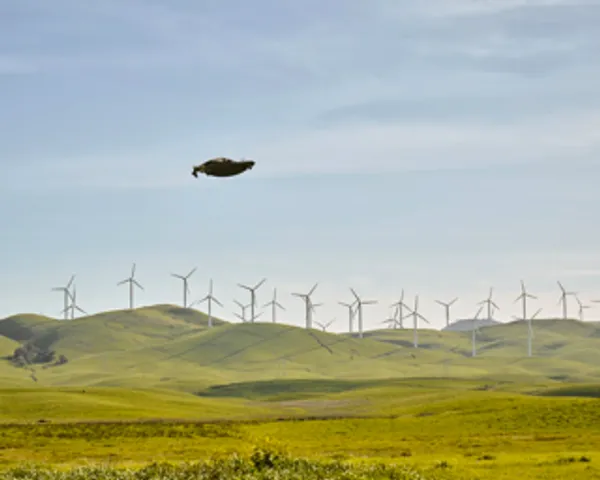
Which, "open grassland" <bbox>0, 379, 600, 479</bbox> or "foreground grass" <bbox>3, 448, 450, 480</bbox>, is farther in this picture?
"open grassland" <bbox>0, 379, 600, 479</bbox>

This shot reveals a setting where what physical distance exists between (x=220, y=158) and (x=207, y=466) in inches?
917

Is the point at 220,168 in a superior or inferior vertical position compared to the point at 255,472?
superior

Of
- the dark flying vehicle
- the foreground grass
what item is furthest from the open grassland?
the dark flying vehicle

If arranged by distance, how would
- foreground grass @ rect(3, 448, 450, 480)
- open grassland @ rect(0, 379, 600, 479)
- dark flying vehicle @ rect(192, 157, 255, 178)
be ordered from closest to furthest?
dark flying vehicle @ rect(192, 157, 255, 178), foreground grass @ rect(3, 448, 450, 480), open grassland @ rect(0, 379, 600, 479)

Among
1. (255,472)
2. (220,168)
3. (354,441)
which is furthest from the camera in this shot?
(354,441)

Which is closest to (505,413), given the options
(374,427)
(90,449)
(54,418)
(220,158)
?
(374,427)

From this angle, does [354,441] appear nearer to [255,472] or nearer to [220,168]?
[255,472]

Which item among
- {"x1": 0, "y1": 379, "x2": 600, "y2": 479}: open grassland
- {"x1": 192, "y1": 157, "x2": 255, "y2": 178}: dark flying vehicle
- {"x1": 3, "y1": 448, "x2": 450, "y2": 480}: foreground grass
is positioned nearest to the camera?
{"x1": 192, "y1": 157, "x2": 255, "y2": 178}: dark flying vehicle

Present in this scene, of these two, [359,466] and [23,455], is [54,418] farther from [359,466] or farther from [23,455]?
[359,466]

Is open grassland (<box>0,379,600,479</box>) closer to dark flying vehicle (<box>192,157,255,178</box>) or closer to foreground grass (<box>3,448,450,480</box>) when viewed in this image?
foreground grass (<box>3,448,450,480</box>)

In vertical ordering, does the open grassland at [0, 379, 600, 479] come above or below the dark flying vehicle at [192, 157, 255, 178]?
below

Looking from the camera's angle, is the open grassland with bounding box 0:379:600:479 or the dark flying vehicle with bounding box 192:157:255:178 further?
the open grassland with bounding box 0:379:600:479

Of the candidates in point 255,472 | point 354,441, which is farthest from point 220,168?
point 354,441

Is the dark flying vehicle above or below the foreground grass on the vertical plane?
above
